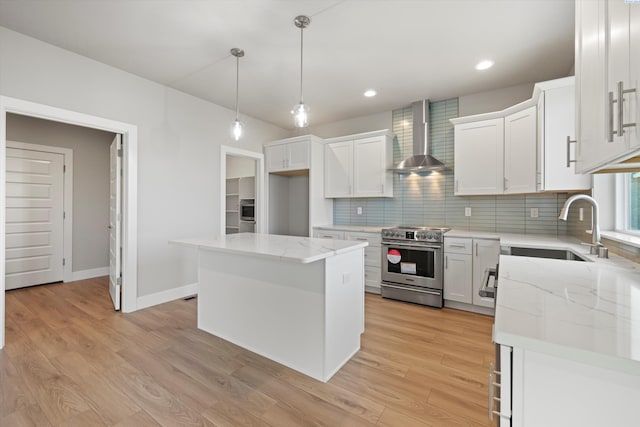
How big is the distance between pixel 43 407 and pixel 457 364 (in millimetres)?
2738

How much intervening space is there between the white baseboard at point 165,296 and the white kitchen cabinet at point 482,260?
11.5ft

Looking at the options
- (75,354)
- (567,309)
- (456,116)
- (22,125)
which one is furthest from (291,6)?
(22,125)

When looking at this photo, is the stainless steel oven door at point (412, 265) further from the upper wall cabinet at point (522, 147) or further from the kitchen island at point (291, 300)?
the kitchen island at point (291, 300)

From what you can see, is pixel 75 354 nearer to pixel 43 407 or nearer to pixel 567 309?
pixel 43 407

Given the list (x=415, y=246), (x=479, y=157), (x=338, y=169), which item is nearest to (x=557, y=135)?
(x=479, y=157)

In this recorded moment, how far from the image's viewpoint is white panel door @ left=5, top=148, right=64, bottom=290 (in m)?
4.02

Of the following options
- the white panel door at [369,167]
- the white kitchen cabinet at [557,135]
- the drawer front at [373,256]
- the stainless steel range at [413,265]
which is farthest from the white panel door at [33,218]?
the white kitchen cabinet at [557,135]

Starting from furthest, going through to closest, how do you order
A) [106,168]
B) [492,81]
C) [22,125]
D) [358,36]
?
[106,168]
[22,125]
[492,81]
[358,36]

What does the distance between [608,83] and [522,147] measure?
7.71 feet

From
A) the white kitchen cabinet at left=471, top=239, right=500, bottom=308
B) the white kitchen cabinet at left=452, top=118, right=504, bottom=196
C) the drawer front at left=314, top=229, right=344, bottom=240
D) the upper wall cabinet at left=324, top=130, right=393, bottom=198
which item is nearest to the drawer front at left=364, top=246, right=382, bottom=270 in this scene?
the drawer front at left=314, top=229, right=344, bottom=240

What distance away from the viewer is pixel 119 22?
227 centimetres

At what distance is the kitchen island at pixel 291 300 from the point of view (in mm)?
1924

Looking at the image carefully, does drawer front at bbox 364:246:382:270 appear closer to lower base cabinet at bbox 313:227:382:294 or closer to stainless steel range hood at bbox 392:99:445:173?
lower base cabinet at bbox 313:227:382:294

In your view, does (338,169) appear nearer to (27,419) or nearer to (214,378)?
(214,378)
